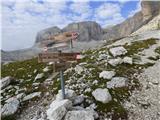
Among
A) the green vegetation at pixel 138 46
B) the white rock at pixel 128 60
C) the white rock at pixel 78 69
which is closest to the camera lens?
the white rock at pixel 78 69

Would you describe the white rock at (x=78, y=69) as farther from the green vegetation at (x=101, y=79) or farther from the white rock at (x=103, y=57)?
the white rock at (x=103, y=57)

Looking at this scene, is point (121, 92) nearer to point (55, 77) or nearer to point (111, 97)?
point (111, 97)

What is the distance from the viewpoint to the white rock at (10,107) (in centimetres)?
2205

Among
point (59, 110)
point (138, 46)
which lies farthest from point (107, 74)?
point (138, 46)

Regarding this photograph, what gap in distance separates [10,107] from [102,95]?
6402 mm

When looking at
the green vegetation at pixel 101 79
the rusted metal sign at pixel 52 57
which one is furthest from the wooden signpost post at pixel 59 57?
the green vegetation at pixel 101 79

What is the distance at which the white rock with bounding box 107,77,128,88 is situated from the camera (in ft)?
77.0

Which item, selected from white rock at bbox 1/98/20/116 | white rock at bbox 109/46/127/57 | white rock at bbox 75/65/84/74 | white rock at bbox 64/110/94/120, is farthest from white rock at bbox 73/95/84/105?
white rock at bbox 109/46/127/57

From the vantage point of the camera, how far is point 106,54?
3256 cm

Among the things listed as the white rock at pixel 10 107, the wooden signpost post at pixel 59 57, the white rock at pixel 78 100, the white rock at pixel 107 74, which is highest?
the wooden signpost post at pixel 59 57

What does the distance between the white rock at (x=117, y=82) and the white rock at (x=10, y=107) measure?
261 inches

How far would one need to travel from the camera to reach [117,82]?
2384cm

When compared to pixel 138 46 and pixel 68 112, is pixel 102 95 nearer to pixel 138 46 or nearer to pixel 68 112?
pixel 68 112

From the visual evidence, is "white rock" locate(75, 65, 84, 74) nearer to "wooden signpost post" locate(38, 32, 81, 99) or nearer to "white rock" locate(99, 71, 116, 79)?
"white rock" locate(99, 71, 116, 79)
